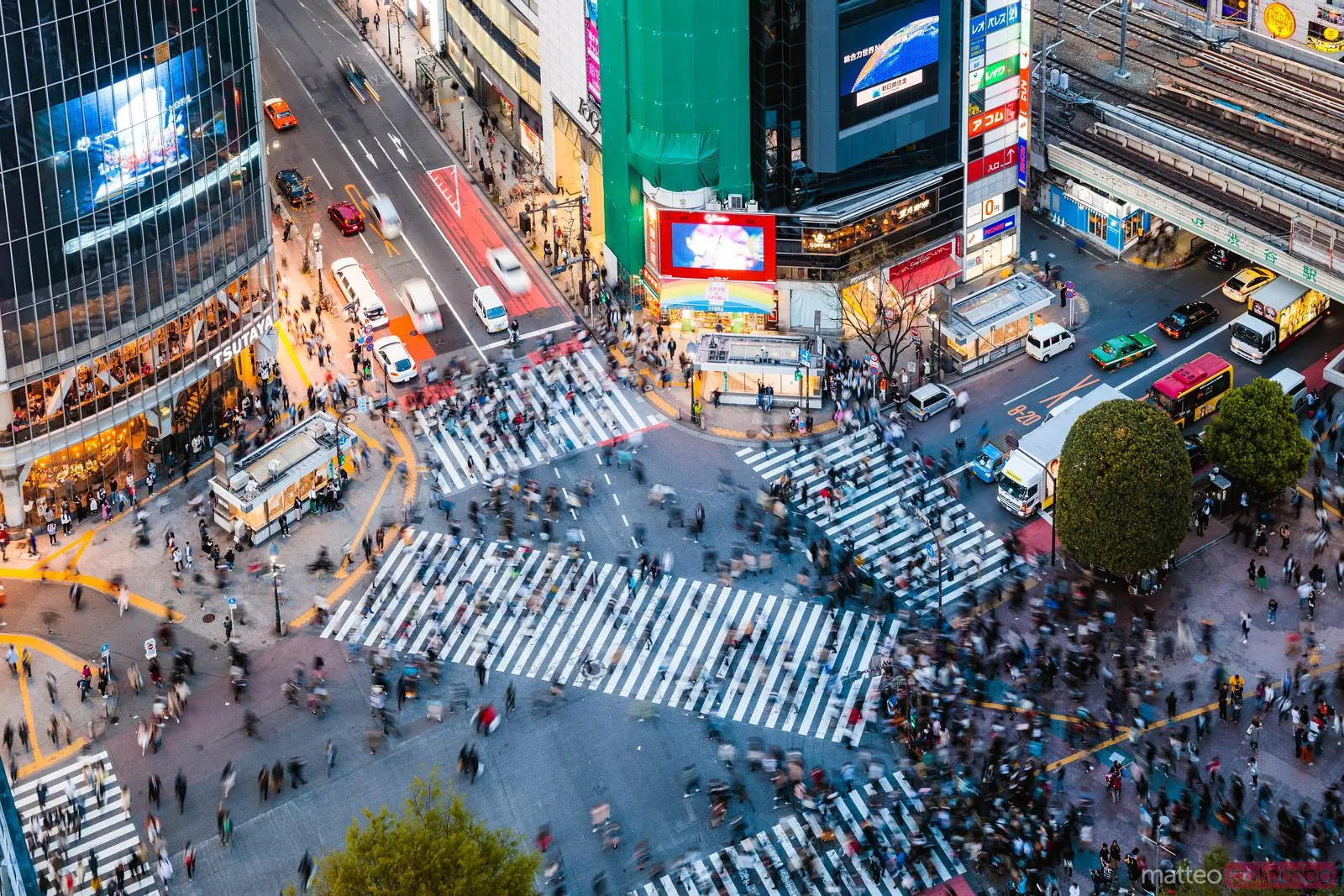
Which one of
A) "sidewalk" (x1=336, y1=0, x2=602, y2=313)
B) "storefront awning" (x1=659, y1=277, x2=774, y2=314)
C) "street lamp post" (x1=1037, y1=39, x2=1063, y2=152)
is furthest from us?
"sidewalk" (x1=336, y1=0, x2=602, y2=313)

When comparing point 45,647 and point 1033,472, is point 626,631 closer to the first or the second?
point 1033,472

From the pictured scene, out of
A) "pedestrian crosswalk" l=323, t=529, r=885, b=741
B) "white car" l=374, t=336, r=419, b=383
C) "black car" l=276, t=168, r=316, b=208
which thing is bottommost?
"pedestrian crosswalk" l=323, t=529, r=885, b=741

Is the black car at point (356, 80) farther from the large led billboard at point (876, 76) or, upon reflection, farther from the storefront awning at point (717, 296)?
the large led billboard at point (876, 76)

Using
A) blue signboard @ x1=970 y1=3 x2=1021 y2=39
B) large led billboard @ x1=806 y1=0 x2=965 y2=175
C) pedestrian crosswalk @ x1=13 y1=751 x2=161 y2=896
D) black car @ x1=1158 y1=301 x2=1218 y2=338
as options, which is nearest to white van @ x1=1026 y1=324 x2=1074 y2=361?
black car @ x1=1158 y1=301 x2=1218 y2=338

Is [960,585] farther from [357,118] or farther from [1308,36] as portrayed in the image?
[357,118]

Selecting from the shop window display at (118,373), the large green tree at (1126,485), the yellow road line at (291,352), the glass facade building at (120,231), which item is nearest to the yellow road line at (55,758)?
the glass facade building at (120,231)

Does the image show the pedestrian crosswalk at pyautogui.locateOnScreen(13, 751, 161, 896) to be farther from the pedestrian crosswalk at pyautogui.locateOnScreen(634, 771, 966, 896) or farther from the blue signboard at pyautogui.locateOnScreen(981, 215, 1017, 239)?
the blue signboard at pyautogui.locateOnScreen(981, 215, 1017, 239)
